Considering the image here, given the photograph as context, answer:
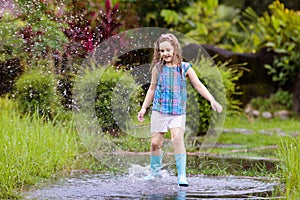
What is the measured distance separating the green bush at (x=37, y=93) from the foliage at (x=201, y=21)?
13.8 feet

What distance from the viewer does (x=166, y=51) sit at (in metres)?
4.85

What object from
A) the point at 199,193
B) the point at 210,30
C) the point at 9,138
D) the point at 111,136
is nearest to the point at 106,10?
the point at 111,136

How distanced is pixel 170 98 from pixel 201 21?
10.3 metres

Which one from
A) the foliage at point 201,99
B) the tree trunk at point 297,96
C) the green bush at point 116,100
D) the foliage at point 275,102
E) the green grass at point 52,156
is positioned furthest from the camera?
the foliage at point 275,102

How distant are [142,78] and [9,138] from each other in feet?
4.87

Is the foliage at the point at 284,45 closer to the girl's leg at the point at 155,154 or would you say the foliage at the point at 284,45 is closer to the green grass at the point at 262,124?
the green grass at the point at 262,124

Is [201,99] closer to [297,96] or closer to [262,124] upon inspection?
[262,124]

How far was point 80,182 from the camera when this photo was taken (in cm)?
498

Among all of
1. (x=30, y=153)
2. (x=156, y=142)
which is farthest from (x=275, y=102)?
(x=30, y=153)

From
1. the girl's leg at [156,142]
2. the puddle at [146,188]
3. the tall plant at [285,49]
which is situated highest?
the tall plant at [285,49]

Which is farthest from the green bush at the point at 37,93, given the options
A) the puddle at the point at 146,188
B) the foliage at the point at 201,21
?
the foliage at the point at 201,21

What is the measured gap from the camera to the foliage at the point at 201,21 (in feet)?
38.1

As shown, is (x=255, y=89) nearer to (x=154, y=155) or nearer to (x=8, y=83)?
(x=8, y=83)

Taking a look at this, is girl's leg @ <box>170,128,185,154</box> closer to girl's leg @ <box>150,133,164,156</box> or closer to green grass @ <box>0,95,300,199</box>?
girl's leg @ <box>150,133,164,156</box>
